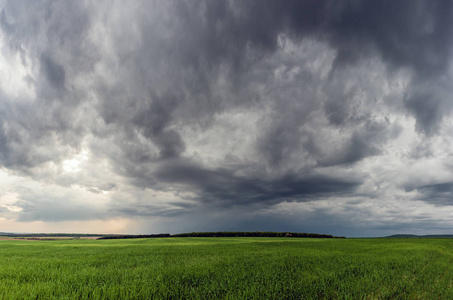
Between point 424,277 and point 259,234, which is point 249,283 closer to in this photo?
point 424,277

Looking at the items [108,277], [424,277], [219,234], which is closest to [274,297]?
[108,277]

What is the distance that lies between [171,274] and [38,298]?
18.7 feet

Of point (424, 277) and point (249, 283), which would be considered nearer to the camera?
point (249, 283)

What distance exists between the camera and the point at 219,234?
116 meters

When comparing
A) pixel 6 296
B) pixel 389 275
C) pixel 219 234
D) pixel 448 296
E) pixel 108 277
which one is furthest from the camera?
pixel 219 234

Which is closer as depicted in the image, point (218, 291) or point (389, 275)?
point (218, 291)

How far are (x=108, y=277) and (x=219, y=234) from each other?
364ft

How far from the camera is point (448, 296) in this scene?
1027 centimetres

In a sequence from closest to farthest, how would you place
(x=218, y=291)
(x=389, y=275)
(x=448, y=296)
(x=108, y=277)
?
(x=218, y=291), (x=448, y=296), (x=108, y=277), (x=389, y=275)

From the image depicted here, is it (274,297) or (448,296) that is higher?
(274,297)

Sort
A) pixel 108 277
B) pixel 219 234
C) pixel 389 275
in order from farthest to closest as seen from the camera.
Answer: pixel 219 234 → pixel 389 275 → pixel 108 277

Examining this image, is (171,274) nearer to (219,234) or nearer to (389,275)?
(389,275)

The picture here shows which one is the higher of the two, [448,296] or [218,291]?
[218,291]

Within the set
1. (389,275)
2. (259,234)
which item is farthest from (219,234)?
(389,275)
